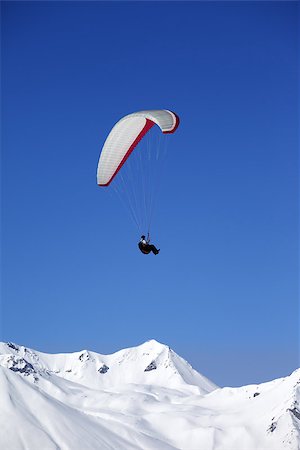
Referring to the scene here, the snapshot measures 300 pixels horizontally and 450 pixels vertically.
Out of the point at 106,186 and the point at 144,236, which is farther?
the point at 106,186

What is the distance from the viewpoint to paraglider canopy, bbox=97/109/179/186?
84.9 metres

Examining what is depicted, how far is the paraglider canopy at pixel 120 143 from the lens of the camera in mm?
84938

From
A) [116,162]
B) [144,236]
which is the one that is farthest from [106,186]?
[144,236]

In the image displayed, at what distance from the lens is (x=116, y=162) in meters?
88.0

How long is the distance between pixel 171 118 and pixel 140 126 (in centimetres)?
893

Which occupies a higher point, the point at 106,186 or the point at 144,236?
the point at 106,186

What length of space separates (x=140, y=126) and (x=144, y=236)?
46.0 ft

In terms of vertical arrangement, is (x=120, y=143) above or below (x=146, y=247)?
above

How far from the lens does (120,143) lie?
286 feet

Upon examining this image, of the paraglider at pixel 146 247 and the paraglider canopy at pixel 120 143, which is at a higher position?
the paraglider canopy at pixel 120 143

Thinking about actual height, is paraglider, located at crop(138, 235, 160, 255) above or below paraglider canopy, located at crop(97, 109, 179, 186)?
below

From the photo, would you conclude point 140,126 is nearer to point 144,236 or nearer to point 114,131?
point 114,131

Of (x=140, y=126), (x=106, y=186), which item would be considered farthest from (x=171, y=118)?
(x=106, y=186)

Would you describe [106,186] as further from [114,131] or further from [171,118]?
[171,118]
